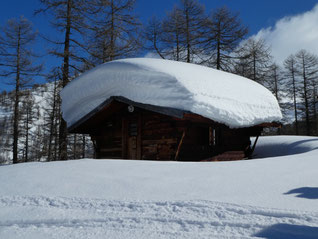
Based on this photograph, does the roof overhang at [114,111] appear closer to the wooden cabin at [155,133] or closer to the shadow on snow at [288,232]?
the wooden cabin at [155,133]

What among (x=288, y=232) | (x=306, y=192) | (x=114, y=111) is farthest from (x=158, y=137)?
(x=288, y=232)

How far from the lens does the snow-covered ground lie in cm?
269

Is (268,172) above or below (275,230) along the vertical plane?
above

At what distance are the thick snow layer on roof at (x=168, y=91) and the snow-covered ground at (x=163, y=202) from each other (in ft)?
11.0

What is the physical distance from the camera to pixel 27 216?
3.20 m

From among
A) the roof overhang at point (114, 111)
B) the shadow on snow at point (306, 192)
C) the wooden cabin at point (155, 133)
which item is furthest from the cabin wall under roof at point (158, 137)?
the shadow on snow at point (306, 192)

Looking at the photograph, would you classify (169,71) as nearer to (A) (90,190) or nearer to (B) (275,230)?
(A) (90,190)

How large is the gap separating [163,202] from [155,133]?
6.40 m

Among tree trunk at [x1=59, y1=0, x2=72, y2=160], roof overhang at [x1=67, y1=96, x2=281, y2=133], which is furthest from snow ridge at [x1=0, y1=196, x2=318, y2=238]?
tree trunk at [x1=59, y1=0, x2=72, y2=160]

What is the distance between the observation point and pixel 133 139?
10.5 metres

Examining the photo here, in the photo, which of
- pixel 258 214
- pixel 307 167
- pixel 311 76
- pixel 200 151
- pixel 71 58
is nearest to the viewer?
pixel 258 214

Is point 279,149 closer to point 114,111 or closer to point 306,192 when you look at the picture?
point 114,111

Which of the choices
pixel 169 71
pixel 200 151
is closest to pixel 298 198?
pixel 169 71

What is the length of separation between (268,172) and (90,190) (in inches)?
111
